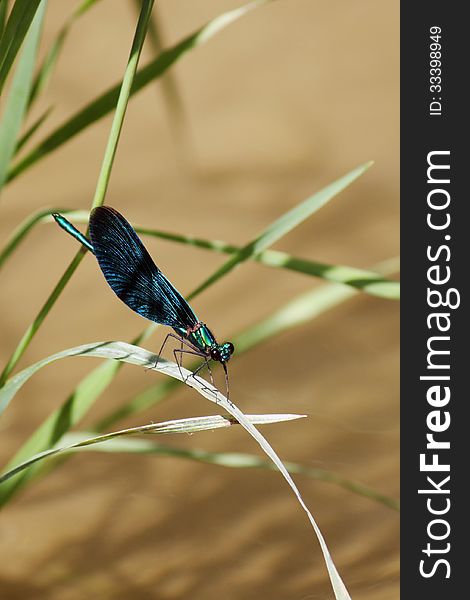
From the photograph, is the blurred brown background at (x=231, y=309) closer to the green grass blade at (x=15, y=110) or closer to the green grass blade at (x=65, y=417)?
the green grass blade at (x=65, y=417)

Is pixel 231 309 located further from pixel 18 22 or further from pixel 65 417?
pixel 18 22

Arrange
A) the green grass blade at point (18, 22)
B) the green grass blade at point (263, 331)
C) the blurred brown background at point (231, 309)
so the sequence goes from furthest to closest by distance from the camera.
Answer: the blurred brown background at point (231, 309) → the green grass blade at point (263, 331) → the green grass blade at point (18, 22)

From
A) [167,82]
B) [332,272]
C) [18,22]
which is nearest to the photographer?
[18,22]

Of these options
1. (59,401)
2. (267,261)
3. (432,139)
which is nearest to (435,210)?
(432,139)

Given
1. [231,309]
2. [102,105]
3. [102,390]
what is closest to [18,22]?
[102,105]

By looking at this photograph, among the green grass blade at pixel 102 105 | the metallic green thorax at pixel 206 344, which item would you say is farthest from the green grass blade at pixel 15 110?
the metallic green thorax at pixel 206 344

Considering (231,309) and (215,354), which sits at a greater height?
(231,309)

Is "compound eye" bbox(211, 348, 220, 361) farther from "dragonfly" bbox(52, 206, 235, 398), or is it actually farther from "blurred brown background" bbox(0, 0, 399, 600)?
"blurred brown background" bbox(0, 0, 399, 600)

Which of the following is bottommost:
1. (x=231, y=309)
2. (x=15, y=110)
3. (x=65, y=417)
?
(x=65, y=417)
